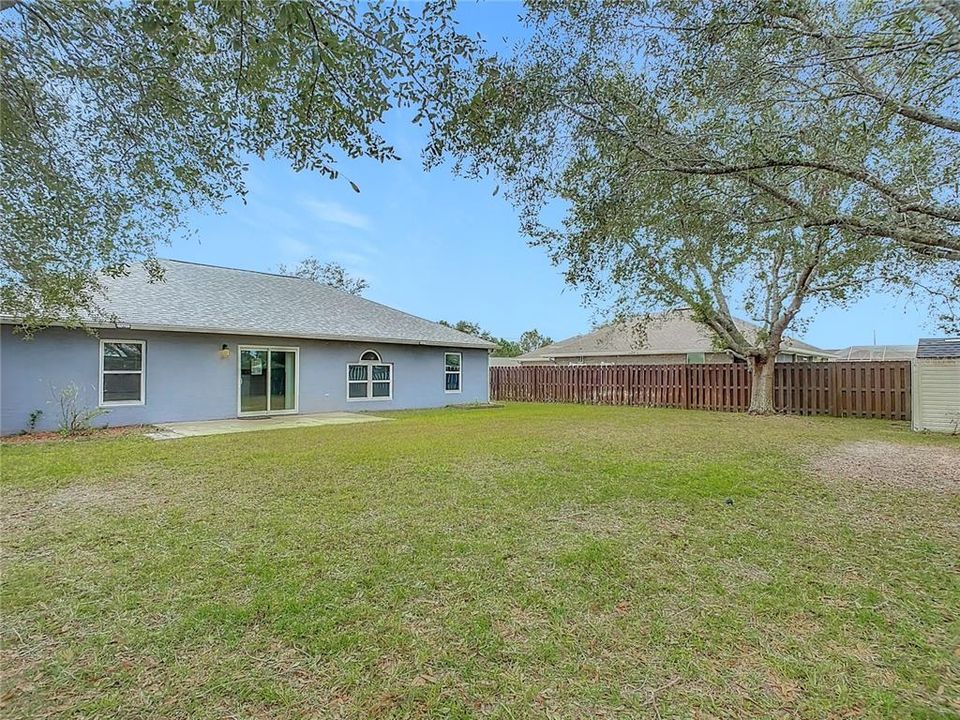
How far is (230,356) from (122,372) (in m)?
2.20

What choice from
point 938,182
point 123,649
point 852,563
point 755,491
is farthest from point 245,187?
point 938,182

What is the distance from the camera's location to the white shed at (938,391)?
33.5ft

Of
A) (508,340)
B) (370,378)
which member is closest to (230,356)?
(370,378)

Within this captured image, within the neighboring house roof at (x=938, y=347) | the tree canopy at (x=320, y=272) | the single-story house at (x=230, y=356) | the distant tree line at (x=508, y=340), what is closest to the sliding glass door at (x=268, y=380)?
the single-story house at (x=230, y=356)

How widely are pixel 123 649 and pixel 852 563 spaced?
171 inches

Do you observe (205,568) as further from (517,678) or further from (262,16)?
(262,16)

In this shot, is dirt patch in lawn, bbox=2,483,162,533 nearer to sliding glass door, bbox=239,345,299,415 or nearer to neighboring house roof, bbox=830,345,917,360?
sliding glass door, bbox=239,345,299,415

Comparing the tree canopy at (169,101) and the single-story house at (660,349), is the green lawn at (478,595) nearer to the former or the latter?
the tree canopy at (169,101)

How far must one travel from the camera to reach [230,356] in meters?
12.3

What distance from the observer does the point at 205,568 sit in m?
3.31

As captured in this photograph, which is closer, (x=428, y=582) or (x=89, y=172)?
(x=428, y=582)

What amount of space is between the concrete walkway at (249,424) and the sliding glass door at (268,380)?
0.54 m

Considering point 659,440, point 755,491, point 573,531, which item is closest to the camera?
point 573,531

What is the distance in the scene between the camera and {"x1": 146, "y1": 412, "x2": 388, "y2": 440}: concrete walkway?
31.8 ft
